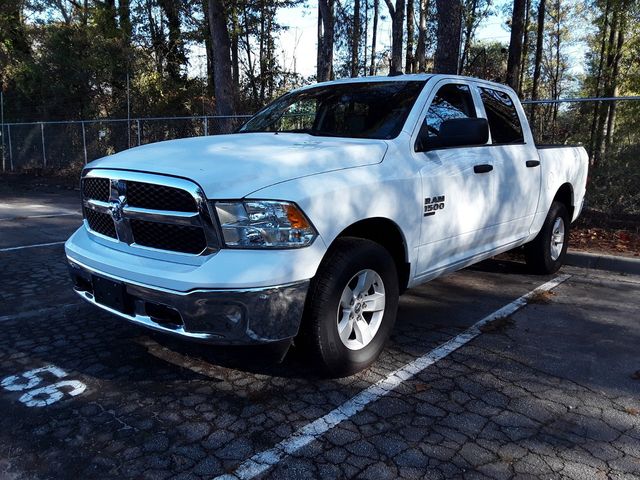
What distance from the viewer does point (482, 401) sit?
318cm

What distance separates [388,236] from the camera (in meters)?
3.64

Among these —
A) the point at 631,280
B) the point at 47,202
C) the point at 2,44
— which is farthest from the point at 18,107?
the point at 631,280

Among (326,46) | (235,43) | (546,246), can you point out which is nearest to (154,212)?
(546,246)

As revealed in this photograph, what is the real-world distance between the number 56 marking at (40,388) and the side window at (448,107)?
2.89m

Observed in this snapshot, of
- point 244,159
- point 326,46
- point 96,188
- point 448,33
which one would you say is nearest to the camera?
point 244,159

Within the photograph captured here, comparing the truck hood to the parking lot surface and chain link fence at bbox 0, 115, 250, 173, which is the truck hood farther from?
chain link fence at bbox 0, 115, 250, 173

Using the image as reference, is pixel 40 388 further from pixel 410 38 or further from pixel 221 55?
pixel 410 38

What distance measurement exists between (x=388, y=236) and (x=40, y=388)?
7.93 feet

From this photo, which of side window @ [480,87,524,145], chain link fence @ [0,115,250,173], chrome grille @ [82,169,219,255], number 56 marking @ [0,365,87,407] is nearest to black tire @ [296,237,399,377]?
chrome grille @ [82,169,219,255]

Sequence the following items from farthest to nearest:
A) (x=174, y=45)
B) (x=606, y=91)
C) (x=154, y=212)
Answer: (x=606, y=91)
(x=174, y=45)
(x=154, y=212)

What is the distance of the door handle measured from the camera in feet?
14.0

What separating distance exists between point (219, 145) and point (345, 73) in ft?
124

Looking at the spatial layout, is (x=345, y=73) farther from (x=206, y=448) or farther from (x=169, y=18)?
(x=206, y=448)

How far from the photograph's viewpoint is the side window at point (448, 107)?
13.3ft
